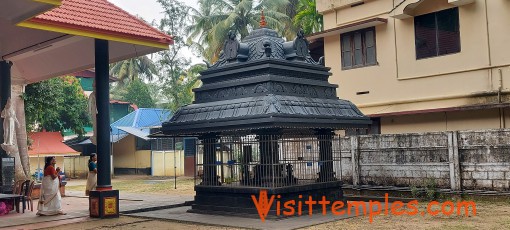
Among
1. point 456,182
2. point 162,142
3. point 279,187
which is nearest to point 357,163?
point 456,182

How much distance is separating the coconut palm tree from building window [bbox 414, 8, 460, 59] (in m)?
11.6

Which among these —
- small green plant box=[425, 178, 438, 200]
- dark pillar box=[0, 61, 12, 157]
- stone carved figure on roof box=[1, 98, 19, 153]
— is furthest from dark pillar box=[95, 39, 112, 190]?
small green plant box=[425, 178, 438, 200]

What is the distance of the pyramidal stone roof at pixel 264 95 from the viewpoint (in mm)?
10961

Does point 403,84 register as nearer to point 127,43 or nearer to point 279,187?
point 279,187

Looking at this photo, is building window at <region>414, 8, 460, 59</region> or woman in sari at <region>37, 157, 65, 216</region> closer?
woman in sari at <region>37, 157, 65, 216</region>

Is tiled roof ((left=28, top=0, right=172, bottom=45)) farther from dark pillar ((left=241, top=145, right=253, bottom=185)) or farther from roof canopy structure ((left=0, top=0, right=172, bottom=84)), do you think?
dark pillar ((left=241, top=145, right=253, bottom=185))

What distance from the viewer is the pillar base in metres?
11.6

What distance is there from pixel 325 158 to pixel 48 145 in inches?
821

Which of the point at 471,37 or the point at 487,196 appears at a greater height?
the point at 471,37

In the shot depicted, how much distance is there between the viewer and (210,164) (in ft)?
40.2

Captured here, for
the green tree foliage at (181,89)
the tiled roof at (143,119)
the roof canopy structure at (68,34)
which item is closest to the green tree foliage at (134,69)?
the tiled roof at (143,119)

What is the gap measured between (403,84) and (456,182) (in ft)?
17.1

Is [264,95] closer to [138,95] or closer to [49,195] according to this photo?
[49,195]

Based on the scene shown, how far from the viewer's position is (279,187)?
35.7ft
